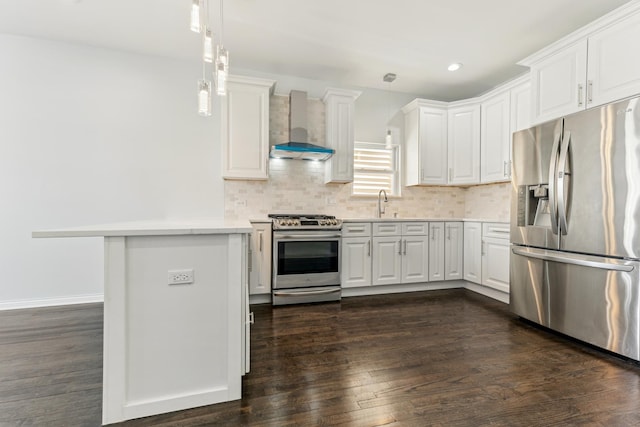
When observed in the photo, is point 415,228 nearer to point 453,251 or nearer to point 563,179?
point 453,251

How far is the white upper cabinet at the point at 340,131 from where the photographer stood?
3.91 metres

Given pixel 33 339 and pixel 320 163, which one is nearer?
pixel 33 339

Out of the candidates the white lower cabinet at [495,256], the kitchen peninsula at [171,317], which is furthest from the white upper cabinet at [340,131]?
the kitchen peninsula at [171,317]

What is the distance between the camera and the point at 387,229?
12.4 feet

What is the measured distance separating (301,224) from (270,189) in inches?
33.5

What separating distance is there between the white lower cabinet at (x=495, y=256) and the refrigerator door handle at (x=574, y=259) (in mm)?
481

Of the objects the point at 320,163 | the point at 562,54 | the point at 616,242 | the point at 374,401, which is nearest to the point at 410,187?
the point at 320,163

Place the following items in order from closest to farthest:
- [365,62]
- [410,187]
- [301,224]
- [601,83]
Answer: [601,83] → [301,224] → [365,62] → [410,187]

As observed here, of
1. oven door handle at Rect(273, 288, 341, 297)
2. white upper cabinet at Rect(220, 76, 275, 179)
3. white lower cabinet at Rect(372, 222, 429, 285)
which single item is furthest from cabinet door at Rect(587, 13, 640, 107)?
white upper cabinet at Rect(220, 76, 275, 179)

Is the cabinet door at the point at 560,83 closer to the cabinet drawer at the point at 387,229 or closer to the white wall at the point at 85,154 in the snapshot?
the cabinet drawer at the point at 387,229

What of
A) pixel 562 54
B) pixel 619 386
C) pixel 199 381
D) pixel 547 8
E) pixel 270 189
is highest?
pixel 547 8

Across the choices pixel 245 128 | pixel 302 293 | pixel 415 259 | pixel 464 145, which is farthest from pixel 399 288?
pixel 245 128

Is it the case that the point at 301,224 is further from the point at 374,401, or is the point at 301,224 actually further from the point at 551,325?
the point at 551,325

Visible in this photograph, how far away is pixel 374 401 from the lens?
165 cm
